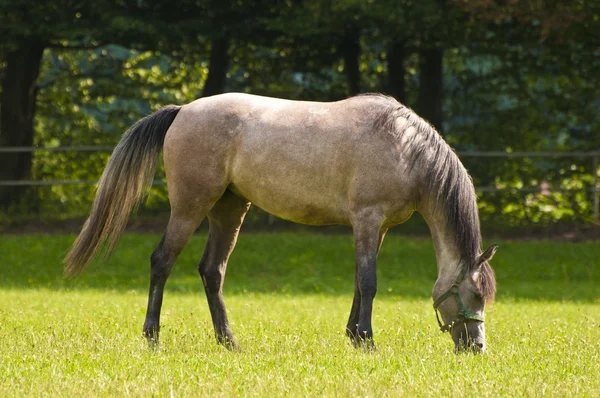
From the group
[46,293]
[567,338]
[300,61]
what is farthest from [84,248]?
[300,61]

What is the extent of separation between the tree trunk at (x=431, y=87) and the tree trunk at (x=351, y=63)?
1.45 metres

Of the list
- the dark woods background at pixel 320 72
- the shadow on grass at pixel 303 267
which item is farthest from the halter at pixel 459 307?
the dark woods background at pixel 320 72

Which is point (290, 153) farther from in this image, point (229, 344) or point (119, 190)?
point (229, 344)

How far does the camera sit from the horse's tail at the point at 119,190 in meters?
8.00

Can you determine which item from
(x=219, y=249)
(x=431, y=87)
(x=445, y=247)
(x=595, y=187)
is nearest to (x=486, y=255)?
(x=445, y=247)

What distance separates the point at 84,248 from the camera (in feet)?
26.3

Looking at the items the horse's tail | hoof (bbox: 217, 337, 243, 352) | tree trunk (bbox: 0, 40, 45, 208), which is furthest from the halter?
tree trunk (bbox: 0, 40, 45, 208)

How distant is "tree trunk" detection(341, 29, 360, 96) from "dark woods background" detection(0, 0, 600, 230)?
31 millimetres

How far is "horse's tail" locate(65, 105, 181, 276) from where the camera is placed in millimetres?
8000

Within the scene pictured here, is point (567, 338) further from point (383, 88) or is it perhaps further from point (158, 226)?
point (383, 88)

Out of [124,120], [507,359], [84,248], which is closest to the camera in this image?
[507,359]

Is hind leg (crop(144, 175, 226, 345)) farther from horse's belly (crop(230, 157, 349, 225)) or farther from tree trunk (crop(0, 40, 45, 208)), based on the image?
tree trunk (crop(0, 40, 45, 208))

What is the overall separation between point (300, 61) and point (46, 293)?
10.1 m

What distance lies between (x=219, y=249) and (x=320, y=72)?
13916 mm
